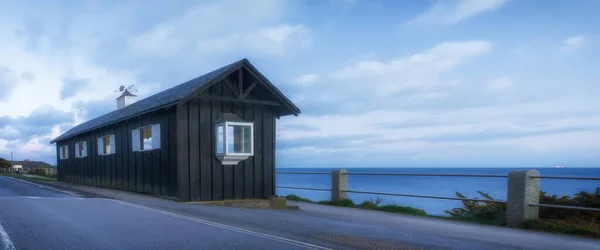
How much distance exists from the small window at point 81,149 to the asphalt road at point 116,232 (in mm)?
14267

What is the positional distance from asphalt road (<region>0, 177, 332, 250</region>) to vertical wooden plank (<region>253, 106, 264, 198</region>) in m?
5.48

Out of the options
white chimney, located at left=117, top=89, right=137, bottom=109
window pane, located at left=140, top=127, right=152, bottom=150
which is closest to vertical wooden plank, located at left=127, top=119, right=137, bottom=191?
window pane, located at left=140, top=127, right=152, bottom=150

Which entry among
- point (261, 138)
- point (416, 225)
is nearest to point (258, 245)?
point (416, 225)

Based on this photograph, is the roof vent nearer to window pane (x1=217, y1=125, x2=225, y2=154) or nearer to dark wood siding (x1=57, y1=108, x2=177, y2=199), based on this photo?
dark wood siding (x1=57, y1=108, x2=177, y2=199)

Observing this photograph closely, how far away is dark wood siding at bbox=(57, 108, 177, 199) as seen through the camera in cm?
1457

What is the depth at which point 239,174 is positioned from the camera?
1525 centimetres

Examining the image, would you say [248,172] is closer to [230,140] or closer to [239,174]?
[239,174]

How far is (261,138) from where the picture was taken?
16.0 metres

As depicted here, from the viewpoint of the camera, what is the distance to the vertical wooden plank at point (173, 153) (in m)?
14.0

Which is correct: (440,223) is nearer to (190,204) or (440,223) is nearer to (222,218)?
(222,218)

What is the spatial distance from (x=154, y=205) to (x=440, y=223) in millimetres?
7642

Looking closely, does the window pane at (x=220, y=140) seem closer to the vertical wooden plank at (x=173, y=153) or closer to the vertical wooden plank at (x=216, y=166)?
the vertical wooden plank at (x=216, y=166)

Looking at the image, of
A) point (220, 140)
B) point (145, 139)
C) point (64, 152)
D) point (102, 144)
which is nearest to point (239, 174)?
point (220, 140)

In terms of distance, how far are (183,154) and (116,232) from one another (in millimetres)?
6558
